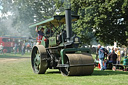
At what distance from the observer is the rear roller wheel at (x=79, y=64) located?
899 cm

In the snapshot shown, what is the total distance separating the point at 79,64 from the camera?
29.7 ft

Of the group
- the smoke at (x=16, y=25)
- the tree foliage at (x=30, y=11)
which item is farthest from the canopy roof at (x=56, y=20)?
the smoke at (x=16, y=25)

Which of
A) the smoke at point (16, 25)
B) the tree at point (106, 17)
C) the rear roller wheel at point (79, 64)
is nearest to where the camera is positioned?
the rear roller wheel at point (79, 64)

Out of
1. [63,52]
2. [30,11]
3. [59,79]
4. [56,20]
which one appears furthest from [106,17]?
[30,11]

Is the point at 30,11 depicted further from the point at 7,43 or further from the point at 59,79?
the point at 59,79

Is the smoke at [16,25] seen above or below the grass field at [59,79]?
above

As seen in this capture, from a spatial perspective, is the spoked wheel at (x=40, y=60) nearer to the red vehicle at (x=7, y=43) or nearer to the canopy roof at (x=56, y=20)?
the canopy roof at (x=56, y=20)

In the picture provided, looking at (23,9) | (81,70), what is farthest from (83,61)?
(23,9)

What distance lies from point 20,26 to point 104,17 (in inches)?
1636

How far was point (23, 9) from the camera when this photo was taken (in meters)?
55.0

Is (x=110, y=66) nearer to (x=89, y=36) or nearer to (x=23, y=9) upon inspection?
(x=89, y=36)

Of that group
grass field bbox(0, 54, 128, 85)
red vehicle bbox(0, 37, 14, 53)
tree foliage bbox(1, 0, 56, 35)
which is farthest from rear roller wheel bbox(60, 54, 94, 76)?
tree foliage bbox(1, 0, 56, 35)

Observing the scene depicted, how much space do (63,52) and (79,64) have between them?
786 mm

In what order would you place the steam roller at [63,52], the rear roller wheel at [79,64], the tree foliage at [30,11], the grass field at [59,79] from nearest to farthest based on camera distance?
the grass field at [59,79] → the rear roller wheel at [79,64] → the steam roller at [63,52] → the tree foliage at [30,11]
